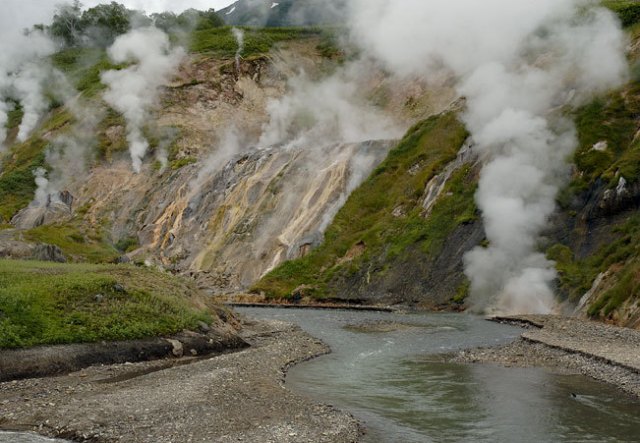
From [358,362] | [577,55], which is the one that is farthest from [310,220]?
[358,362]

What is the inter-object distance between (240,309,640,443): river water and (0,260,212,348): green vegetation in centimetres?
686

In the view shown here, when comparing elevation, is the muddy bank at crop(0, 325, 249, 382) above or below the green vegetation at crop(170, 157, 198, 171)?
below

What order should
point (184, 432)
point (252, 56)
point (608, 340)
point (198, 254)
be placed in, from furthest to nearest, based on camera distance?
point (252, 56), point (198, 254), point (608, 340), point (184, 432)

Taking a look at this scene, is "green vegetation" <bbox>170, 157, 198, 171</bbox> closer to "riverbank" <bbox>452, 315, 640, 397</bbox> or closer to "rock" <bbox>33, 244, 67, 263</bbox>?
"rock" <bbox>33, 244, 67, 263</bbox>

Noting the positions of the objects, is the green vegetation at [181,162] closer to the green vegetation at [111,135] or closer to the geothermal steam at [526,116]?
the green vegetation at [111,135]

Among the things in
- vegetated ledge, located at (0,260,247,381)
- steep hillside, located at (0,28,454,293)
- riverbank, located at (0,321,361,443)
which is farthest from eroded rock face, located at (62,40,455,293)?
riverbank, located at (0,321,361,443)

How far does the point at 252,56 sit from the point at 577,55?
261 ft

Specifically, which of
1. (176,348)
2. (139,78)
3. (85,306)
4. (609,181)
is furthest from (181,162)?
(176,348)

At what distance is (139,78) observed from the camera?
4820 inches

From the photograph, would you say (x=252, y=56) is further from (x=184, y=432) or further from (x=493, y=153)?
(x=184, y=432)

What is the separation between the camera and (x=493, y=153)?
5881 cm

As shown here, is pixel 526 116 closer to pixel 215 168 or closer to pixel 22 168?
pixel 215 168

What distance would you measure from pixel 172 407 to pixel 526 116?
4997cm

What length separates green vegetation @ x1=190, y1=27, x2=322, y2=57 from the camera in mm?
132625
